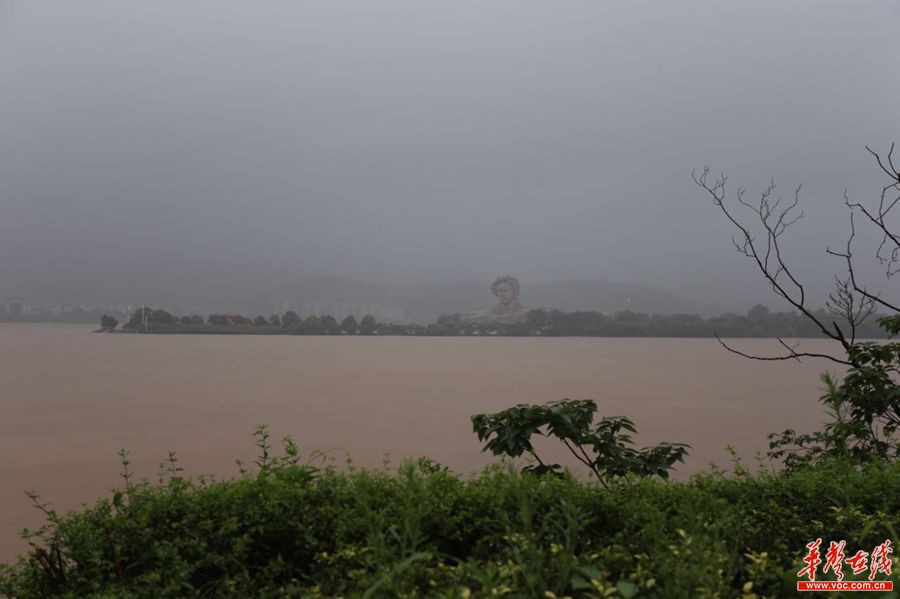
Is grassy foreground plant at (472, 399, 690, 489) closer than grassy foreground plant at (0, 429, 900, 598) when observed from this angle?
No

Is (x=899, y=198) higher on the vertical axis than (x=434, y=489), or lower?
higher

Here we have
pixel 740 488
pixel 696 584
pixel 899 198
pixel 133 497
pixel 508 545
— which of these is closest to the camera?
pixel 696 584

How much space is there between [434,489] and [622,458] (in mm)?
936

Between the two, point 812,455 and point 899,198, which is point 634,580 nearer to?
point 812,455

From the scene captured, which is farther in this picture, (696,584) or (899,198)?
(899,198)

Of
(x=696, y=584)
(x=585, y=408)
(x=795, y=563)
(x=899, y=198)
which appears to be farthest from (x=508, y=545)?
(x=899, y=198)

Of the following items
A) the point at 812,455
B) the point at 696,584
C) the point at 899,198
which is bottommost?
the point at 812,455

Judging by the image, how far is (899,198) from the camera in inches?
96.4

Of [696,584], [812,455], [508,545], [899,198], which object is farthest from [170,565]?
[899,198]

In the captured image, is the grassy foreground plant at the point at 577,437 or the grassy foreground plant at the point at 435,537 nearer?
the grassy foreground plant at the point at 435,537

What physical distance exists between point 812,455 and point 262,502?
2.50 metres

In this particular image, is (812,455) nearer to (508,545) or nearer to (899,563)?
(899,563)

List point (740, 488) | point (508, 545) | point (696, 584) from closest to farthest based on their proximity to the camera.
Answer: point (696, 584), point (508, 545), point (740, 488)

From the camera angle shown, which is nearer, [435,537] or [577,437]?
[435,537]
